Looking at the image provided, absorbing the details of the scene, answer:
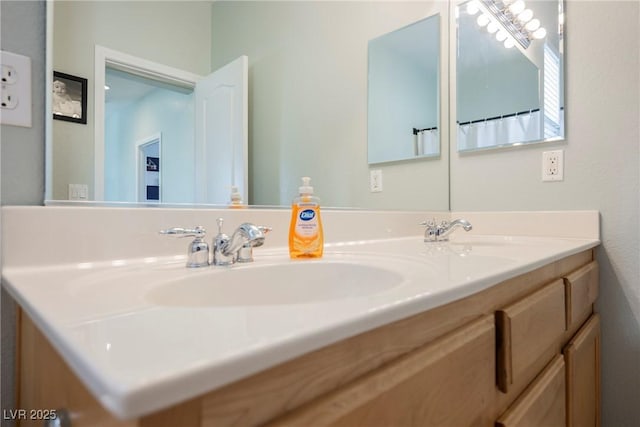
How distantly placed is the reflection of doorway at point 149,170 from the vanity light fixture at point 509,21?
1.42m

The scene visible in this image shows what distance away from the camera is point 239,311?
1.16ft

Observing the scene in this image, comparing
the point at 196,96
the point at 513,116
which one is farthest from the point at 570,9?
the point at 196,96

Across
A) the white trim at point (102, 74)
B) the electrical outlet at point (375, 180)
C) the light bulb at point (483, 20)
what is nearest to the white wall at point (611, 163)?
the light bulb at point (483, 20)

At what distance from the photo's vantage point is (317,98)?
49.5 inches

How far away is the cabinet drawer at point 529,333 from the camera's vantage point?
0.57 meters

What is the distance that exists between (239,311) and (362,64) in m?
1.32

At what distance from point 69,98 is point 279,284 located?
0.54 metres

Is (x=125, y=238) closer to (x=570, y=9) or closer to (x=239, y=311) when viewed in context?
(x=239, y=311)

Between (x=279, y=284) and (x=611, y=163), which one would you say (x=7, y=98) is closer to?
(x=279, y=284)

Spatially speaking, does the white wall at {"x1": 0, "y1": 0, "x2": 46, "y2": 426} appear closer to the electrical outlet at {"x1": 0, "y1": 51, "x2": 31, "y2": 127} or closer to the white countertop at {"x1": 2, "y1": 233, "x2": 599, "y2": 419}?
the electrical outlet at {"x1": 0, "y1": 51, "x2": 31, "y2": 127}

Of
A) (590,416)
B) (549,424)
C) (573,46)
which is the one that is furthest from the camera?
(573,46)

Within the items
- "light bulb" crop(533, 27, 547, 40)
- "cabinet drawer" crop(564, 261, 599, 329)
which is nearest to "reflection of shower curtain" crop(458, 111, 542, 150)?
"light bulb" crop(533, 27, 547, 40)

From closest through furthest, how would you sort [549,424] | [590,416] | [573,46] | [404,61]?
[549,424] → [590,416] → [573,46] → [404,61]

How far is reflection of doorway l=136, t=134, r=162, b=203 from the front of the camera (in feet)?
2.45
